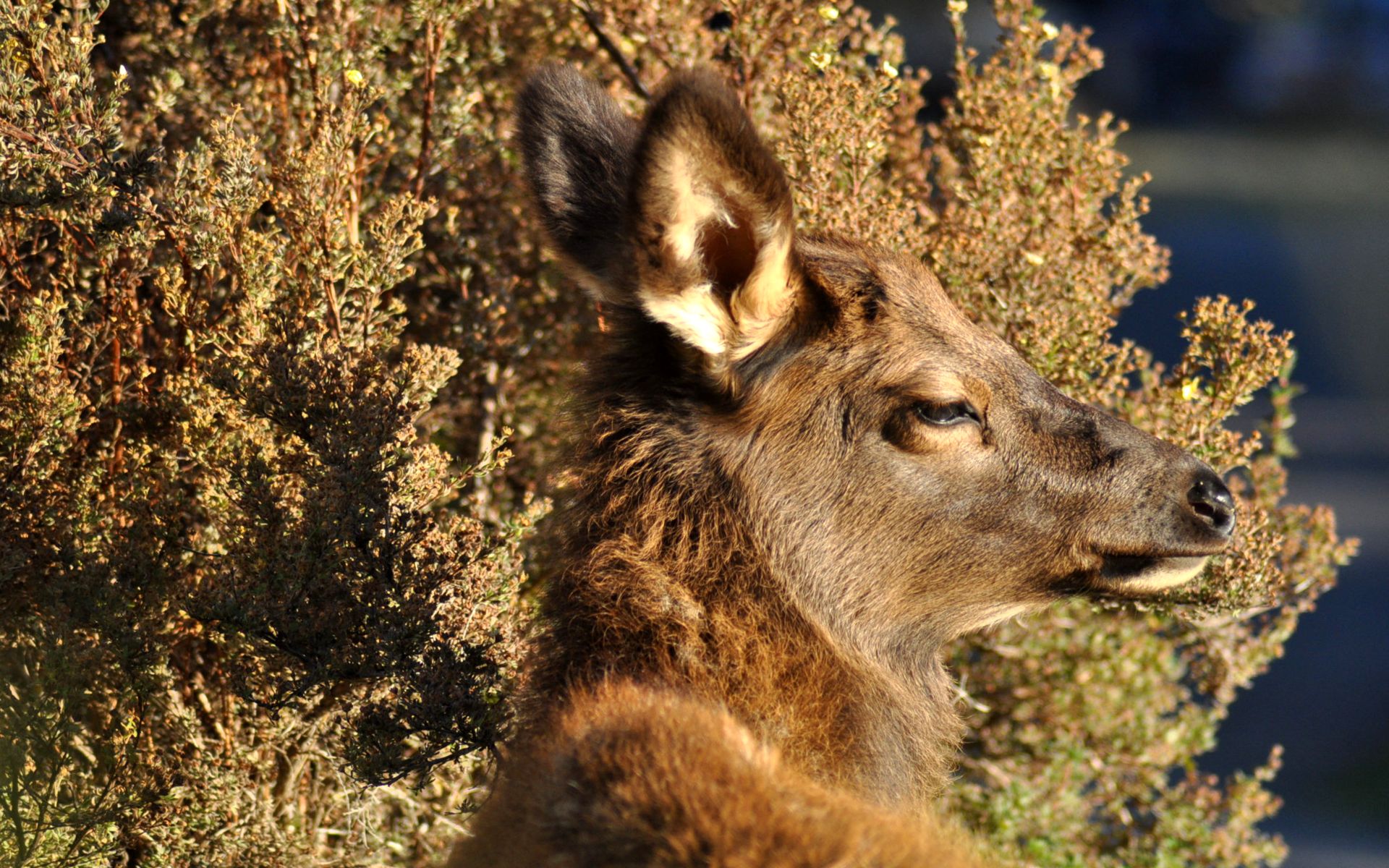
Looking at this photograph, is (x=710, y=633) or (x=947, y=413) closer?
(x=710, y=633)

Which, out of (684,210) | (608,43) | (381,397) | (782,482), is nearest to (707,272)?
(684,210)

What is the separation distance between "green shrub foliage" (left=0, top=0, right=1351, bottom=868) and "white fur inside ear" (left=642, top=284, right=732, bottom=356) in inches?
35.0

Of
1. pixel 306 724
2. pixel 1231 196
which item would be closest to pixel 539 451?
pixel 306 724

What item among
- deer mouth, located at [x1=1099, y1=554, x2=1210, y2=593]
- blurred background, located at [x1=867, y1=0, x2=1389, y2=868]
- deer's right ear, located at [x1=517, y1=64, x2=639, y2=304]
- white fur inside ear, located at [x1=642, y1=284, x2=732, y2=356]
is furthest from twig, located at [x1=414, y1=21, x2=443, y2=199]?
blurred background, located at [x1=867, y1=0, x2=1389, y2=868]

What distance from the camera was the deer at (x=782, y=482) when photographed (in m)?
3.26

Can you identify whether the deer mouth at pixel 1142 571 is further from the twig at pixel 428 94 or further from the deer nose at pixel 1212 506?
the twig at pixel 428 94

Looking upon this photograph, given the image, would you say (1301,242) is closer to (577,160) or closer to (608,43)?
(608,43)

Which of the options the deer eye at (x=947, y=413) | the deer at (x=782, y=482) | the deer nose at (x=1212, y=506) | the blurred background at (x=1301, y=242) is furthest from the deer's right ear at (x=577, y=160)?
the blurred background at (x=1301, y=242)

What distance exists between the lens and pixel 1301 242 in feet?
66.0

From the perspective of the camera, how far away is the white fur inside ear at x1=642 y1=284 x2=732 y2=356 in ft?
11.0

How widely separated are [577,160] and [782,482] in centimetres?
100

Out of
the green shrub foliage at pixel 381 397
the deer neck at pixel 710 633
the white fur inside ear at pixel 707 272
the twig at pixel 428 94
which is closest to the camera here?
the white fur inside ear at pixel 707 272

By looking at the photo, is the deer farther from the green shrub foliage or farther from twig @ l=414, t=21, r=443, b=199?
twig @ l=414, t=21, r=443, b=199

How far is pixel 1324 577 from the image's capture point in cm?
519
